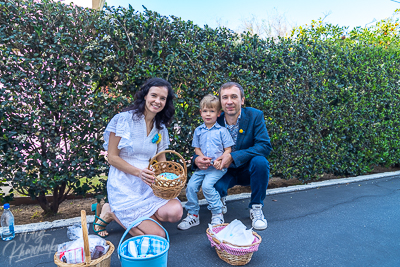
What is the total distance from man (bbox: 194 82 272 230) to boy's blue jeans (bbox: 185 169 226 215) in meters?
0.11

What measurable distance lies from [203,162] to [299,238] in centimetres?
126

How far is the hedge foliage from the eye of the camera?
2.69 m

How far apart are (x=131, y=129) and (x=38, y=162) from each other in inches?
43.8

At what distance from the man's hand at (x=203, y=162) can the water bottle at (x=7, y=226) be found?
1911 millimetres

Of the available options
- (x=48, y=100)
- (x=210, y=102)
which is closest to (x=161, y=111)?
(x=210, y=102)

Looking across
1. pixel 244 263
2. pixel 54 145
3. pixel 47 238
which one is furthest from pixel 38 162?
pixel 244 263

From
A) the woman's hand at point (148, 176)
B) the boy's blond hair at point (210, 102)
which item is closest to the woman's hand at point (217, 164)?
the boy's blond hair at point (210, 102)

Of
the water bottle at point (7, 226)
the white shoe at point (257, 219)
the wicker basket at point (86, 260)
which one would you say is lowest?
the white shoe at point (257, 219)

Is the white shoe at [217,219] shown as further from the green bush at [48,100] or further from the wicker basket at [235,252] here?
the green bush at [48,100]

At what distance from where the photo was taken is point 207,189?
2822 millimetres

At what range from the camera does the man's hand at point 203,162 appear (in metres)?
2.83

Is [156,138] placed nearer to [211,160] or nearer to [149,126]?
[149,126]

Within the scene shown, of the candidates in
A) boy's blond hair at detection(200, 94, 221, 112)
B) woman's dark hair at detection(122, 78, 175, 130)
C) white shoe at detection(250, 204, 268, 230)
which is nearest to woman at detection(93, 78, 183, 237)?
woman's dark hair at detection(122, 78, 175, 130)

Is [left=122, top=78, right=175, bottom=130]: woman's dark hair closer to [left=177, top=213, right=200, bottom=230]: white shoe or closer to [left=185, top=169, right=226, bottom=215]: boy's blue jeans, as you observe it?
[left=185, top=169, right=226, bottom=215]: boy's blue jeans
